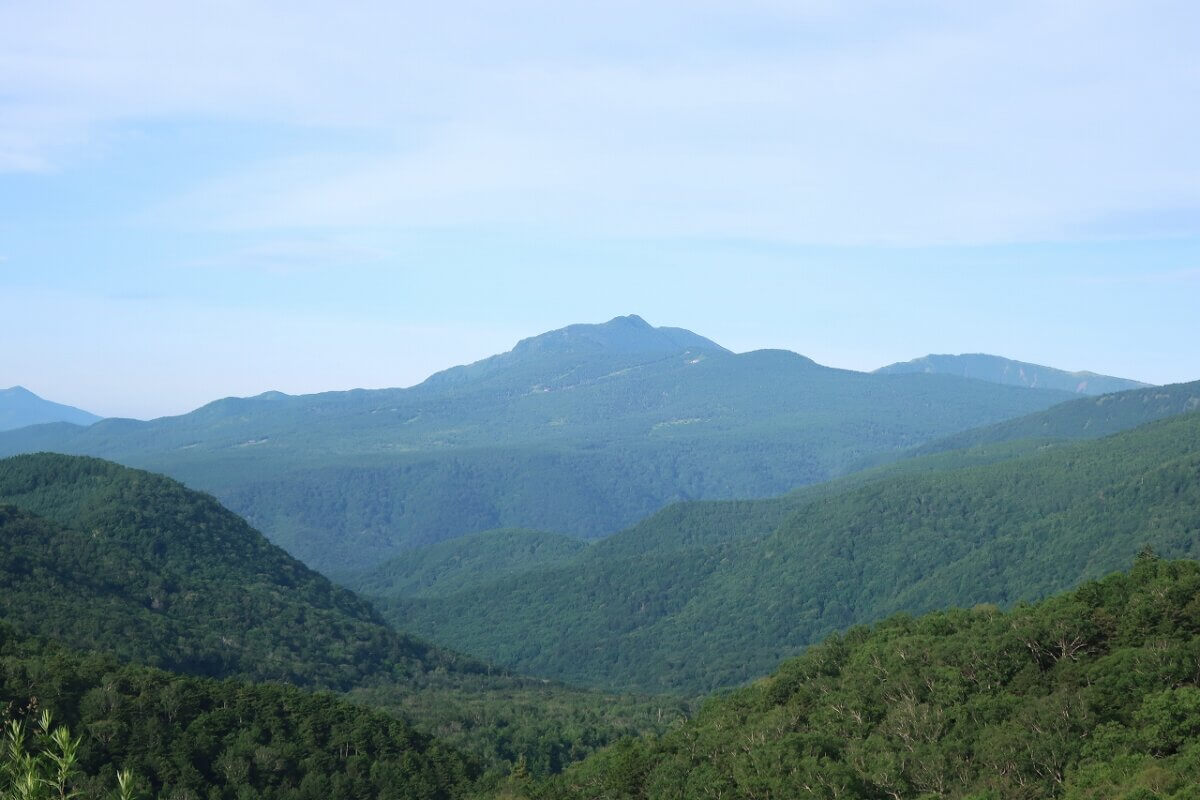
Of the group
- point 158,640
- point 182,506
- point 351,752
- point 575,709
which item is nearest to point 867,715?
point 351,752

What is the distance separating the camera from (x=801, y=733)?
5806 centimetres

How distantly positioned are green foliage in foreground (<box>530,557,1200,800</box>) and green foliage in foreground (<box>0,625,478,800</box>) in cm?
1113

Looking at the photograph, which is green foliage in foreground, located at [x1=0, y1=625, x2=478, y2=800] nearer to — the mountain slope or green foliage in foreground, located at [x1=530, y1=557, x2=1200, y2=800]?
green foliage in foreground, located at [x1=530, y1=557, x2=1200, y2=800]

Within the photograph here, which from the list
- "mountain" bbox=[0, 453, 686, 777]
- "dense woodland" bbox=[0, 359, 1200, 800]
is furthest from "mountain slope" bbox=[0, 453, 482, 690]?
"dense woodland" bbox=[0, 359, 1200, 800]

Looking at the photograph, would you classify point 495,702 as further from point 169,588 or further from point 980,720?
point 980,720

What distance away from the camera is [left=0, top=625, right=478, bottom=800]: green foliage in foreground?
69.0 meters

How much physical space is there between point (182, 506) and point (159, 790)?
87589 millimetres

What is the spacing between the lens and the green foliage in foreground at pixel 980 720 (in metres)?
47.2

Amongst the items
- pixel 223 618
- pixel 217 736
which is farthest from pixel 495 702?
pixel 217 736

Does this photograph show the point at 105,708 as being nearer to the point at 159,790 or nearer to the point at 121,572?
the point at 159,790

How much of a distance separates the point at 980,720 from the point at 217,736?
147 feet

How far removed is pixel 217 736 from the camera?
74000 mm

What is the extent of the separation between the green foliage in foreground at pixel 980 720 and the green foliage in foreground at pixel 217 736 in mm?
11126

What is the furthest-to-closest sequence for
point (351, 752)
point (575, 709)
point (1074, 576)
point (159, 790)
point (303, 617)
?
point (1074, 576) → point (303, 617) → point (575, 709) → point (351, 752) → point (159, 790)
